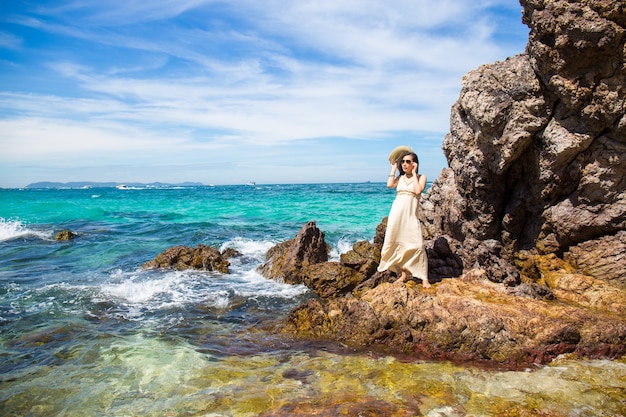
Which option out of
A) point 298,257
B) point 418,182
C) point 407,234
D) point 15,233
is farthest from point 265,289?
point 15,233

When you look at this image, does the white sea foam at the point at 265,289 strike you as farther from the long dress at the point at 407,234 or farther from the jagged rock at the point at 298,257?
the long dress at the point at 407,234

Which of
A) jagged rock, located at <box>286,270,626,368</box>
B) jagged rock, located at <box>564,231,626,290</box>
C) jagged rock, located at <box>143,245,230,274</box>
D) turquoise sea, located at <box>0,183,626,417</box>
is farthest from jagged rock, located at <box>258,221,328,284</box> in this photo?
jagged rock, located at <box>564,231,626,290</box>

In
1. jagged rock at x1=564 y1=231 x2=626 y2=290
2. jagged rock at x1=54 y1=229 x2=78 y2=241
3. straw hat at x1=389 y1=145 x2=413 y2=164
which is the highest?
straw hat at x1=389 y1=145 x2=413 y2=164

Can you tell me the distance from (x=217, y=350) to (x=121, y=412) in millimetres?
1887

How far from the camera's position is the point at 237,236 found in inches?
802

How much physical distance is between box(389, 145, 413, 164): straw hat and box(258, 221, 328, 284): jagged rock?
13.8ft

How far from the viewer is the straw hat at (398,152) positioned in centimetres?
762

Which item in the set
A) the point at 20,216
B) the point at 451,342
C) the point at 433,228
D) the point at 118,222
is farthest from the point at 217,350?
the point at 20,216

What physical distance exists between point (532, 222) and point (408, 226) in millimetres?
3056

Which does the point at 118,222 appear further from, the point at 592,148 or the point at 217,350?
the point at 592,148

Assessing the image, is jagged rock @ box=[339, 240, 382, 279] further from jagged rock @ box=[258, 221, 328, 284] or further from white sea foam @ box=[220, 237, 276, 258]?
white sea foam @ box=[220, 237, 276, 258]

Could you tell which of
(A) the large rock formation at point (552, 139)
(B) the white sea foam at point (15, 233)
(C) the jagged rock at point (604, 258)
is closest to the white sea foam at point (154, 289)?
(A) the large rock formation at point (552, 139)

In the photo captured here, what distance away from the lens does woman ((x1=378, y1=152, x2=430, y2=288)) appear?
745 cm

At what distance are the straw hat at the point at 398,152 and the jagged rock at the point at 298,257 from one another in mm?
4216
